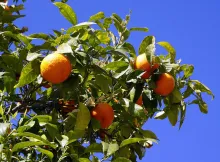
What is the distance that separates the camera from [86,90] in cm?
227

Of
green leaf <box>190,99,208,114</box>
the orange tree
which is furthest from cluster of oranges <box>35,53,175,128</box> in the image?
green leaf <box>190,99,208,114</box>

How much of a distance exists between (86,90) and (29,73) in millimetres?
348

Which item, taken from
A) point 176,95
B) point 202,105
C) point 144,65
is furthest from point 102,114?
point 202,105

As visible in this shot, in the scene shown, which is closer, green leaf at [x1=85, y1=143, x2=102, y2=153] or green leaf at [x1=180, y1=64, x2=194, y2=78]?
green leaf at [x1=85, y1=143, x2=102, y2=153]

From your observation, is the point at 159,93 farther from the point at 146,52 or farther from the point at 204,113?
the point at 204,113

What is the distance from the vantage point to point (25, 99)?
2.29m

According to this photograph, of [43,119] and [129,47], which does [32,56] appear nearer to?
[43,119]

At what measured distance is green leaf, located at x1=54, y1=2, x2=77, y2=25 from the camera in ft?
6.93

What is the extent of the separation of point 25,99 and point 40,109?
0.09m

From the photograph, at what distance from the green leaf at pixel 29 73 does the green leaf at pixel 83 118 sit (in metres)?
0.23

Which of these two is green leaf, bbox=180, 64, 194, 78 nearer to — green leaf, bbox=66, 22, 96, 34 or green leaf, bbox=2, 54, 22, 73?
green leaf, bbox=66, 22, 96, 34

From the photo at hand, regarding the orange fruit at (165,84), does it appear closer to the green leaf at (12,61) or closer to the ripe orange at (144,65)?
the ripe orange at (144,65)

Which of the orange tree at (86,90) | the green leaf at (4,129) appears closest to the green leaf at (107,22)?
the orange tree at (86,90)

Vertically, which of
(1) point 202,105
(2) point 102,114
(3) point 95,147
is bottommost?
(3) point 95,147
